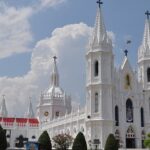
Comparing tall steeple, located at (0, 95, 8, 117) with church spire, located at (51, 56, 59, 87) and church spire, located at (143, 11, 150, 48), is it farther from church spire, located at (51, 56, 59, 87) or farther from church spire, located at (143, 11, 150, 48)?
church spire, located at (143, 11, 150, 48)

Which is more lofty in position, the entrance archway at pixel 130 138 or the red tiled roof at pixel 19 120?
the red tiled roof at pixel 19 120

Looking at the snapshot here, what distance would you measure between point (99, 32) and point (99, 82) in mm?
11118

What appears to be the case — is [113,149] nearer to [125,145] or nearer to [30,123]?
[125,145]

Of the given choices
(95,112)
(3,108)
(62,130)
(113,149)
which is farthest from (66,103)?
(113,149)

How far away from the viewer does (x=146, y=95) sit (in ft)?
286

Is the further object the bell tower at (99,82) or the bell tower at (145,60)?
the bell tower at (145,60)

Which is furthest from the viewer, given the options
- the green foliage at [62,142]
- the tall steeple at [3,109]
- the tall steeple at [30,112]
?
the tall steeple at [30,112]

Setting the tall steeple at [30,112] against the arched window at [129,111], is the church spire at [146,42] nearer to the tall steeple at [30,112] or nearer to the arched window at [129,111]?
the arched window at [129,111]

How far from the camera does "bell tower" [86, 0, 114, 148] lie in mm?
80688

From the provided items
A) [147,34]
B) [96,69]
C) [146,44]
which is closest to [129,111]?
[96,69]

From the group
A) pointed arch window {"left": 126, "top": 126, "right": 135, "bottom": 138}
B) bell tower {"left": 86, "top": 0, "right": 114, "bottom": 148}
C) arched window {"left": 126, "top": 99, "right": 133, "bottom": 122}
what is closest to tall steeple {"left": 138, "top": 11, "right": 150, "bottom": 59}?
bell tower {"left": 86, "top": 0, "right": 114, "bottom": 148}

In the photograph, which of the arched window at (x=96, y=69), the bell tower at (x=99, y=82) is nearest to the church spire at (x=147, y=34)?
the bell tower at (x=99, y=82)

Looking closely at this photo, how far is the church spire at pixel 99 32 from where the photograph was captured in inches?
3376

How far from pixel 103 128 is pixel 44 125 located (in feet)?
128
